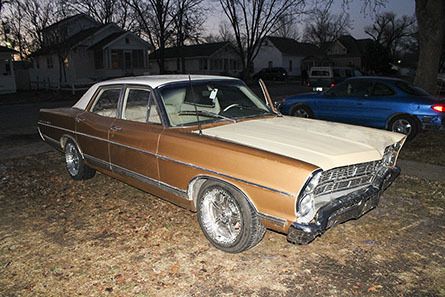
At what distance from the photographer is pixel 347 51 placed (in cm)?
6650

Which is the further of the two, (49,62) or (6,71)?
(49,62)

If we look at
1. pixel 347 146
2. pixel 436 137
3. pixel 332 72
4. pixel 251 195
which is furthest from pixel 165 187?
pixel 332 72

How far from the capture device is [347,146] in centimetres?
358

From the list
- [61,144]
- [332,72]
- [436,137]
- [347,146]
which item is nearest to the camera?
[347,146]

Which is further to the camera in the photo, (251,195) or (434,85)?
(434,85)

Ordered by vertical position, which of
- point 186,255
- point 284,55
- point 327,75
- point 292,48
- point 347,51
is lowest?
point 186,255

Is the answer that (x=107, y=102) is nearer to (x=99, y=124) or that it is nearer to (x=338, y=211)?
A: (x=99, y=124)

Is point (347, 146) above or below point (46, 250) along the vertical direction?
above

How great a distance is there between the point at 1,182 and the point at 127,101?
2.99 metres

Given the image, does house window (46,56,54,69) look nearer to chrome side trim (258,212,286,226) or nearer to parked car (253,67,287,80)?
parked car (253,67,287,80)

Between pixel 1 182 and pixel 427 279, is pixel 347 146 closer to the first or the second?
pixel 427 279

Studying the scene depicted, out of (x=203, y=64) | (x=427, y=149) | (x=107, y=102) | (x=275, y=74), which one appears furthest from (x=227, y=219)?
(x=203, y=64)

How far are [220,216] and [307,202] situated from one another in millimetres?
984

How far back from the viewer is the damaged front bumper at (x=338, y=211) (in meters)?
3.05
